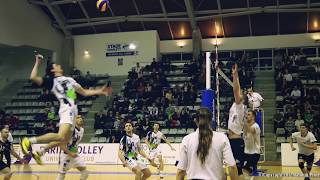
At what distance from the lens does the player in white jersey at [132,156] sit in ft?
35.0

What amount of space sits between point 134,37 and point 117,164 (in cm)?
1311

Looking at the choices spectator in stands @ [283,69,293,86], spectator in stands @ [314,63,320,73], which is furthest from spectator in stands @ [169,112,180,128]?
spectator in stands @ [314,63,320,73]

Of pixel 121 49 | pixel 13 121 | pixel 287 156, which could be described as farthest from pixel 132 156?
pixel 121 49

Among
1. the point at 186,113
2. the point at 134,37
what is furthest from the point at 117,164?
the point at 134,37

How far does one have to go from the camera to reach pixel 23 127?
27375mm

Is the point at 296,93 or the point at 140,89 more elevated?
the point at 140,89

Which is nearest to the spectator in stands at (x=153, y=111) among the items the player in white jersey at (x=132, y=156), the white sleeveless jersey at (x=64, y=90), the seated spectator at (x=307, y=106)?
the seated spectator at (x=307, y=106)

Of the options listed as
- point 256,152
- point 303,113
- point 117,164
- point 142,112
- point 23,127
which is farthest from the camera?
point 23,127

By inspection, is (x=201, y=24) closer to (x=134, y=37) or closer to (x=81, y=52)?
(x=134, y=37)

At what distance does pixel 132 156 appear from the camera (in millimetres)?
10914

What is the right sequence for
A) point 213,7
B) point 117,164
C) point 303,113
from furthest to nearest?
point 213,7 < point 303,113 < point 117,164

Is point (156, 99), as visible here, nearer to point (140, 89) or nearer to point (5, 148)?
point (140, 89)

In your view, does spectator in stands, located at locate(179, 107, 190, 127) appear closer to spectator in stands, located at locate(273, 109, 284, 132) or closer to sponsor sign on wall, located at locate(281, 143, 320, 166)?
spectator in stands, located at locate(273, 109, 284, 132)

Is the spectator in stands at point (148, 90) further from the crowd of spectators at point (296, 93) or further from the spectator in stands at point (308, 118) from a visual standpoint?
the spectator in stands at point (308, 118)
